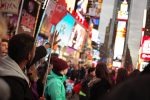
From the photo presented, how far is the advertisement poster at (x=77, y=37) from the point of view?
1214 inches

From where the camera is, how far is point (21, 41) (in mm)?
3350

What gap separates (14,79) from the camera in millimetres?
2842

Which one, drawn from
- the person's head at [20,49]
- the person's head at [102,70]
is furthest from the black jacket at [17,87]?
the person's head at [102,70]

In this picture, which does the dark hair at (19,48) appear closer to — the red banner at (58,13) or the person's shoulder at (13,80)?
the person's shoulder at (13,80)

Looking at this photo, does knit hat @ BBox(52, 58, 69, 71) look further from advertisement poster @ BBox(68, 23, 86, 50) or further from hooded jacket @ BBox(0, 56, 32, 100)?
advertisement poster @ BBox(68, 23, 86, 50)

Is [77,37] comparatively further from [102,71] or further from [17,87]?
[17,87]

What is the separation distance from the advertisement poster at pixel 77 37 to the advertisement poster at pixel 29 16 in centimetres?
1610

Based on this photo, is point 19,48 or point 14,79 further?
point 19,48

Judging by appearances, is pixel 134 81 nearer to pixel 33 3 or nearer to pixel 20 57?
pixel 20 57

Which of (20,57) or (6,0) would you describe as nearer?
(20,57)

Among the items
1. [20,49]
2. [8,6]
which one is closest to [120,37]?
[8,6]

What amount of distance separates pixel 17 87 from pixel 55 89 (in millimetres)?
2739

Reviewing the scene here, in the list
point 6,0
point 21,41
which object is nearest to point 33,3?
point 6,0

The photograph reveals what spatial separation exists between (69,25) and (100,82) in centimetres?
2108
